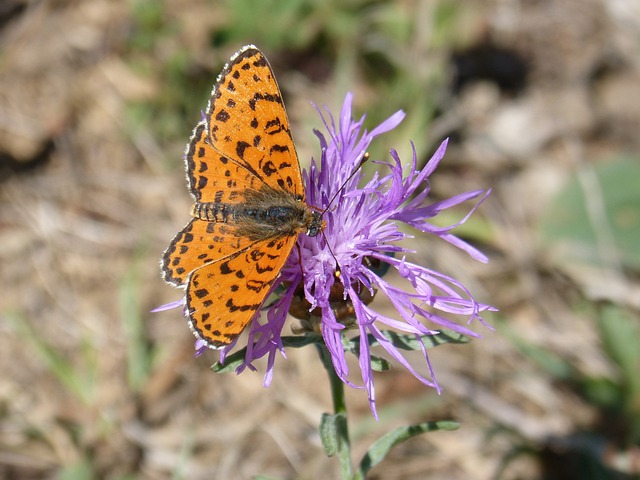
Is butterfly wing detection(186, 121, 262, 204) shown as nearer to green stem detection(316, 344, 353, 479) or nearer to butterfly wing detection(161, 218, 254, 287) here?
butterfly wing detection(161, 218, 254, 287)

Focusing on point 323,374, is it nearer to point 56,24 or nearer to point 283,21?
point 283,21

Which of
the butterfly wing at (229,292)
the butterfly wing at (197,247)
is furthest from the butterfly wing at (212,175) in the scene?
the butterfly wing at (229,292)

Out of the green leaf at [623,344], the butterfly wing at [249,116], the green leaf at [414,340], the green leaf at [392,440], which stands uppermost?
the butterfly wing at [249,116]

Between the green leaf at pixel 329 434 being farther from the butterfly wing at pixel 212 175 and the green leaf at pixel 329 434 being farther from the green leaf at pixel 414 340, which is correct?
the butterfly wing at pixel 212 175

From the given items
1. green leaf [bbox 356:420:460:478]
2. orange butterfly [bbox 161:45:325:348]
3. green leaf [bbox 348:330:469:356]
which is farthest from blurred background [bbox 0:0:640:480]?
orange butterfly [bbox 161:45:325:348]

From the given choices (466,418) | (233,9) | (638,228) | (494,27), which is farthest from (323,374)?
(494,27)

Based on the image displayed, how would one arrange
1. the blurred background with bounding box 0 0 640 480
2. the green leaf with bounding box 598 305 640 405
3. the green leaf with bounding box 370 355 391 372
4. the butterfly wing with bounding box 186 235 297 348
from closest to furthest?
the butterfly wing with bounding box 186 235 297 348, the green leaf with bounding box 370 355 391 372, the green leaf with bounding box 598 305 640 405, the blurred background with bounding box 0 0 640 480

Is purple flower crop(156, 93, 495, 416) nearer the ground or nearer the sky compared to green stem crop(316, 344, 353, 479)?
nearer the sky
